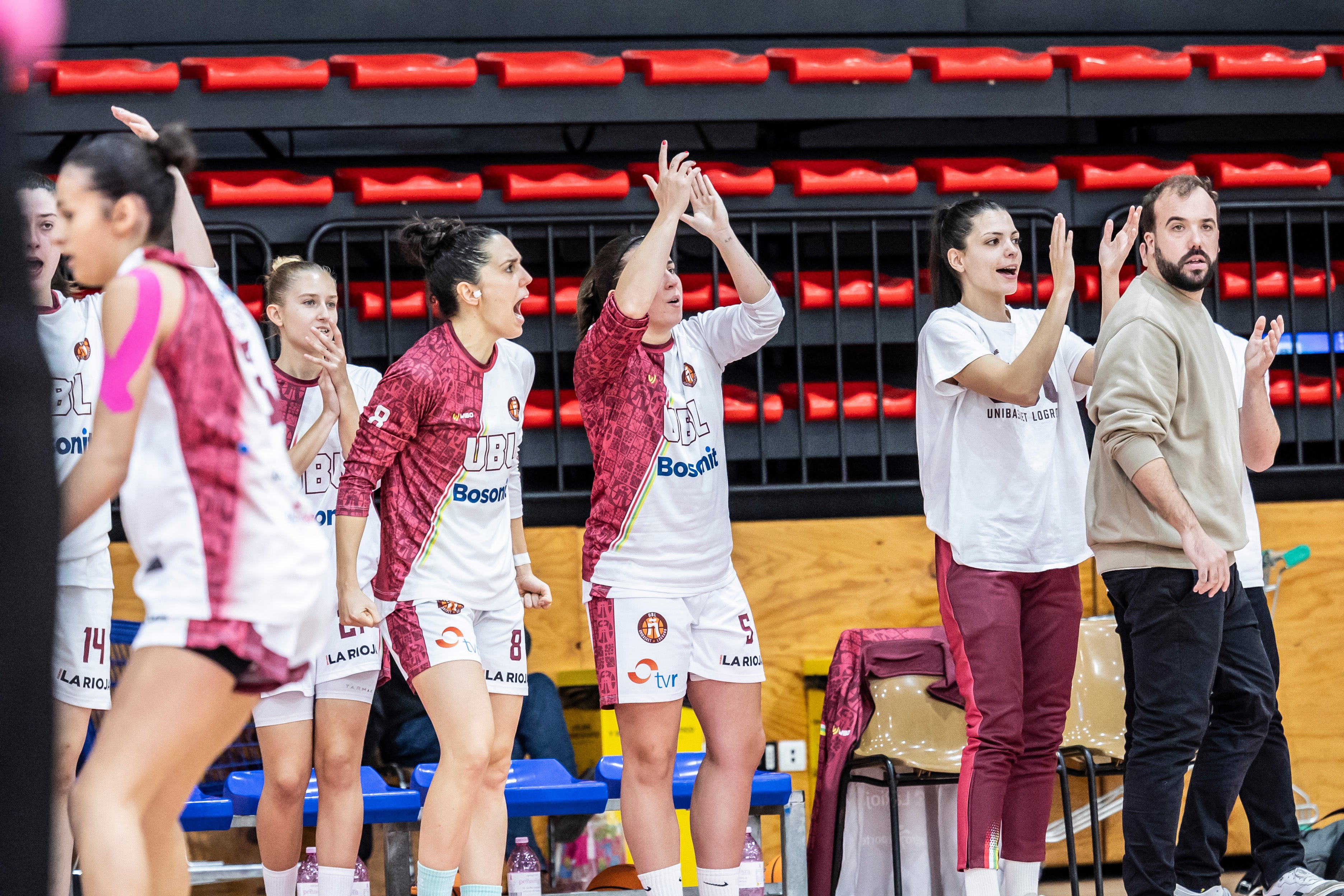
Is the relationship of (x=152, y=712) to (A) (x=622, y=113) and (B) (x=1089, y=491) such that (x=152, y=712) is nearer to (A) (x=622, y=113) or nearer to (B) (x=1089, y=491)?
(B) (x=1089, y=491)

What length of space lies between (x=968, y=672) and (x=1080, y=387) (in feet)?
2.90

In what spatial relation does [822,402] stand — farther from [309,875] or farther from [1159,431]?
[309,875]

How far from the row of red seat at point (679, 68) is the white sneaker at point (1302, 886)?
3293mm

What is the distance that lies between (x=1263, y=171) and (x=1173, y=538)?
9.68ft

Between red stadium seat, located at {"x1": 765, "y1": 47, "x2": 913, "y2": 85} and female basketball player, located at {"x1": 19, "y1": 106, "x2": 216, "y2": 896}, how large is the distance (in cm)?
293

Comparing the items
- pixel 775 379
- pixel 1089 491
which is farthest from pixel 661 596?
pixel 775 379

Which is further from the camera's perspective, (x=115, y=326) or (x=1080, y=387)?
(x=1080, y=387)

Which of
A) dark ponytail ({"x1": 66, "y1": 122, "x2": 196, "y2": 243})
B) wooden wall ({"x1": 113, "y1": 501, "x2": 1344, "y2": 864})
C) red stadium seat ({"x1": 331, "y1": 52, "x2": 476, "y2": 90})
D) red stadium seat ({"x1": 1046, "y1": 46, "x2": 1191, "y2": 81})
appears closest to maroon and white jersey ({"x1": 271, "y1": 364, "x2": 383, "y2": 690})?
wooden wall ({"x1": 113, "y1": 501, "x2": 1344, "y2": 864})

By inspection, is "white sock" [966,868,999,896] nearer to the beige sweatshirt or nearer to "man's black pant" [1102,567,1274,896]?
"man's black pant" [1102,567,1274,896]

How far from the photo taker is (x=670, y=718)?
3090 millimetres

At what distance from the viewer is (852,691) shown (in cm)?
395

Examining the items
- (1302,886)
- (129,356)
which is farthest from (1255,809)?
(129,356)

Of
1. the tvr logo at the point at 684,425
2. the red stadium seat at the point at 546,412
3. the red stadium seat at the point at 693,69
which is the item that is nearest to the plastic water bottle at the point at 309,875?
the tvr logo at the point at 684,425

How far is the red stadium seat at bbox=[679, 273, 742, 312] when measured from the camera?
5.10 m
